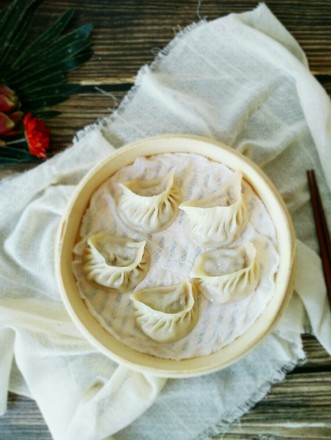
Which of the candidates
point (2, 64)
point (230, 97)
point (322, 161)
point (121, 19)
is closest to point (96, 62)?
point (121, 19)

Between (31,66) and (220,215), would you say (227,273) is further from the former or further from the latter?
(31,66)

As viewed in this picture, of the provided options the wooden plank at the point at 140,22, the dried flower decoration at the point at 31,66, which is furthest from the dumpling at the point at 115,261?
the wooden plank at the point at 140,22

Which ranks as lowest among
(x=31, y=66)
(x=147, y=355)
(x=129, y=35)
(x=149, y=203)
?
(x=147, y=355)

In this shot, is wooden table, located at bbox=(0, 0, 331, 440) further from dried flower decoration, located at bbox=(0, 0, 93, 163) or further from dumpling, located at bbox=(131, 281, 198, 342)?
dumpling, located at bbox=(131, 281, 198, 342)

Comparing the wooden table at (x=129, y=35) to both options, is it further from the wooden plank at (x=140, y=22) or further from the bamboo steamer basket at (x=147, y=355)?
the bamboo steamer basket at (x=147, y=355)

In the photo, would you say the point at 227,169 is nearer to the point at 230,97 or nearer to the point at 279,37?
the point at 230,97

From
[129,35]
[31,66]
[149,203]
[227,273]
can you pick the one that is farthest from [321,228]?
[31,66]

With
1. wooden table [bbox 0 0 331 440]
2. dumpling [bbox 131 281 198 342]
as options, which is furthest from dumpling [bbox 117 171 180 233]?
wooden table [bbox 0 0 331 440]
